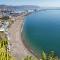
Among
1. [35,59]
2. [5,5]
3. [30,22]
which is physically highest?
[5,5]

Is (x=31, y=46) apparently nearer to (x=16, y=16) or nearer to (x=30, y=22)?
(x=16, y=16)

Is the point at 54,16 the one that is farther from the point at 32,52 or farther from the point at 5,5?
the point at 32,52

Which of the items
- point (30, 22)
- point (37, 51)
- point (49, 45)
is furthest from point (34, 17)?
point (37, 51)

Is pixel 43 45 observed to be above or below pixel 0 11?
below

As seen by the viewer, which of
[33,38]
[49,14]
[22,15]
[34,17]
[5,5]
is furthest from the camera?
[49,14]

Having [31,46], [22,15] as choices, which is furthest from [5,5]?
[31,46]

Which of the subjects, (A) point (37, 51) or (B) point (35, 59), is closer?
(B) point (35, 59)

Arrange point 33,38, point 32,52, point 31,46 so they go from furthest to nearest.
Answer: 1. point 33,38
2. point 31,46
3. point 32,52
